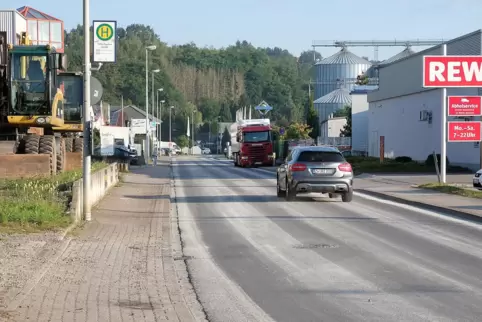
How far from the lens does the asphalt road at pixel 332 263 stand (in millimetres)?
9461

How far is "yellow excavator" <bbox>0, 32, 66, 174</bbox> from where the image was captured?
28000 millimetres

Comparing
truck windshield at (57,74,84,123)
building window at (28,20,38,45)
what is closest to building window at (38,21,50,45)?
building window at (28,20,38,45)

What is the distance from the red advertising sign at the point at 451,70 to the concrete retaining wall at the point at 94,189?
41.0ft

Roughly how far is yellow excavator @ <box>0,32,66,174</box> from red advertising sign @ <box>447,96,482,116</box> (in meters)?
14.2

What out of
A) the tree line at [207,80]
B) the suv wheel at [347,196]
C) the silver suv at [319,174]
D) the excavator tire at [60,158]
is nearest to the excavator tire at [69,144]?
the excavator tire at [60,158]

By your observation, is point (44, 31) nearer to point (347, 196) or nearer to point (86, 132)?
point (347, 196)

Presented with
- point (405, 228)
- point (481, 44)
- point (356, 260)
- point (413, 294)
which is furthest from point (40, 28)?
point (413, 294)

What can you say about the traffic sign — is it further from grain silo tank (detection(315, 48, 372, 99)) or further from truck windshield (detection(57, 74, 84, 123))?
grain silo tank (detection(315, 48, 372, 99))

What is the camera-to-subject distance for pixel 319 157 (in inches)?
966

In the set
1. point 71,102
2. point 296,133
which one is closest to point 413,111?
point 71,102

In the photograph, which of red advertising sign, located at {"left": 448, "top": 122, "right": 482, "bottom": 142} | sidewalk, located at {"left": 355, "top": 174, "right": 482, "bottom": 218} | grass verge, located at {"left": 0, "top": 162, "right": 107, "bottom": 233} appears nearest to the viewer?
grass verge, located at {"left": 0, "top": 162, "right": 107, "bottom": 233}

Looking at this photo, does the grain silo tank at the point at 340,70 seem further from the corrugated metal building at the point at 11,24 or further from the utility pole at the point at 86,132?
the utility pole at the point at 86,132

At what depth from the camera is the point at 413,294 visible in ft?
33.7

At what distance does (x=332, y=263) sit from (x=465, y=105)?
19161 millimetres
